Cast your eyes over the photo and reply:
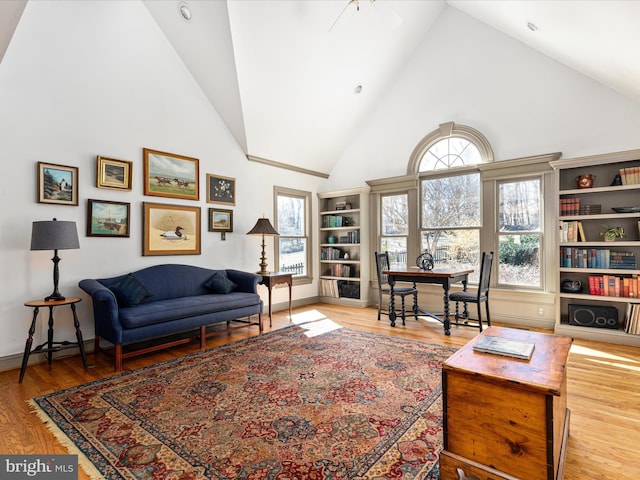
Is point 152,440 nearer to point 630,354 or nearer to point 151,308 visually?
point 151,308

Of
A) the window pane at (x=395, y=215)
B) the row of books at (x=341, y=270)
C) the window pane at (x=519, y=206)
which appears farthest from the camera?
the row of books at (x=341, y=270)

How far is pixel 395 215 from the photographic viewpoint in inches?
232

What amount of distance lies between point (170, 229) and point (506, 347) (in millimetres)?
4009

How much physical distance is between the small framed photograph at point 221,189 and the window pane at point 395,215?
2.66 meters

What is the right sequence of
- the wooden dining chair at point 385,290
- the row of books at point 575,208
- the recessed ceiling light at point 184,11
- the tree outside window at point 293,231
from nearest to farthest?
1. the recessed ceiling light at point 184,11
2. the row of books at point 575,208
3. the wooden dining chair at point 385,290
4. the tree outside window at point 293,231

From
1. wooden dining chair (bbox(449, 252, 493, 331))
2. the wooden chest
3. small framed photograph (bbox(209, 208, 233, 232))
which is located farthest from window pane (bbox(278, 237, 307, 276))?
the wooden chest

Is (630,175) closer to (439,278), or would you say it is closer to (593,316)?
(593,316)

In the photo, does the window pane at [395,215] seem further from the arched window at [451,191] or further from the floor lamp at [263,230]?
the floor lamp at [263,230]

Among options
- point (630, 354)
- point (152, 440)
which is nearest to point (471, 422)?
point (152, 440)

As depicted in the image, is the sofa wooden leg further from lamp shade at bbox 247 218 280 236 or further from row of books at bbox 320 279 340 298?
row of books at bbox 320 279 340 298

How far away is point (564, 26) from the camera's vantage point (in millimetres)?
3316

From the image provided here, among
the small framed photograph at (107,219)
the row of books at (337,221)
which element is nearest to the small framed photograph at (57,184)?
the small framed photograph at (107,219)

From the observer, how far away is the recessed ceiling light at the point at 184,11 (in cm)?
378

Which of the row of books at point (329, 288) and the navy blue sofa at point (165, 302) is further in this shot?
the row of books at point (329, 288)
